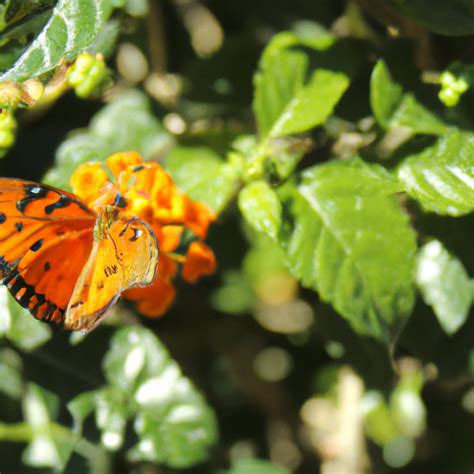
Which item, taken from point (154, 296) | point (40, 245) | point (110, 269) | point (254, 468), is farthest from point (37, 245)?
point (254, 468)

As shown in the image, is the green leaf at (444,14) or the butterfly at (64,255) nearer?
the butterfly at (64,255)

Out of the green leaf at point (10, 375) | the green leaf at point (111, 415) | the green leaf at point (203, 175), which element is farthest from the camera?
the green leaf at point (10, 375)

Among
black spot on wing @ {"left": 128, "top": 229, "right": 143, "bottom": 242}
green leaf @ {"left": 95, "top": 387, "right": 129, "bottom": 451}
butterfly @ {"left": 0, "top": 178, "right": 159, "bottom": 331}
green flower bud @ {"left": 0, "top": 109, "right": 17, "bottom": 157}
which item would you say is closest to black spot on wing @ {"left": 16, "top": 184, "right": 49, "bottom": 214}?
butterfly @ {"left": 0, "top": 178, "right": 159, "bottom": 331}

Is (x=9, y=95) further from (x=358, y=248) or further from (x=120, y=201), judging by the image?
(x=358, y=248)

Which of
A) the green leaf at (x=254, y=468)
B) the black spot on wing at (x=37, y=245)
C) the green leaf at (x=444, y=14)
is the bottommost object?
the green leaf at (x=254, y=468)

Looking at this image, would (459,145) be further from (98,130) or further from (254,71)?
(98,130)

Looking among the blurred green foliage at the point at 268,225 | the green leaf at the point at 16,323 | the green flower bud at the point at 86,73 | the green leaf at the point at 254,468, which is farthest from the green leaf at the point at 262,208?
the green leaf at the point at 254,468

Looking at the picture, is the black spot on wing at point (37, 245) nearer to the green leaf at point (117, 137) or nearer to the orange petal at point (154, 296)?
the orange petal at point (154, 296)
